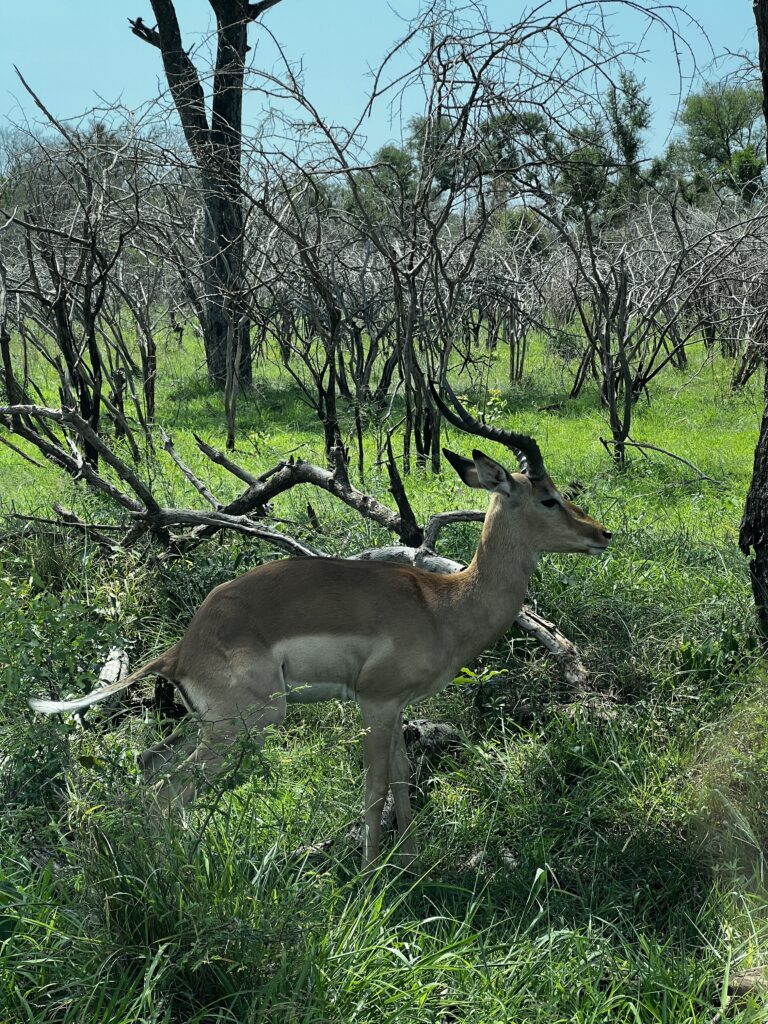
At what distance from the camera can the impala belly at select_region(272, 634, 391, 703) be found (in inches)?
138

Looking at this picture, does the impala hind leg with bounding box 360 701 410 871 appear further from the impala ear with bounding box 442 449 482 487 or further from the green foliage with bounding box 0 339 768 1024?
the impala ear with bounding box 442 449 482 487

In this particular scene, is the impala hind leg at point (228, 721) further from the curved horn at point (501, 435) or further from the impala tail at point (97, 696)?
the curved horn at point (501, 435)

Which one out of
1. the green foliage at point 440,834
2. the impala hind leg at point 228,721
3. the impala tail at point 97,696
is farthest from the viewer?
the impala hind leg at point 228,721

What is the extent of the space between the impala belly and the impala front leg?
0.13m

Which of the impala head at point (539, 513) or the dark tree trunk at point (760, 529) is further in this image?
the dark tree trunk at point (760, 529)

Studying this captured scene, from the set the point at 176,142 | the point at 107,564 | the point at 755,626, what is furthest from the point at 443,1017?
the point at 176,142

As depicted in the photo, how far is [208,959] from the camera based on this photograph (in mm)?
2316

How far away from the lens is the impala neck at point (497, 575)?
381 centimetres

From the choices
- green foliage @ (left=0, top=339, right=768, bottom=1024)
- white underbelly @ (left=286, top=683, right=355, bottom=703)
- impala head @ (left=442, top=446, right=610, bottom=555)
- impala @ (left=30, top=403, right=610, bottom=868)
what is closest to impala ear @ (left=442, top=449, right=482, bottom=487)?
impala head @ (left=442, top=446, right=610, bottom=555)

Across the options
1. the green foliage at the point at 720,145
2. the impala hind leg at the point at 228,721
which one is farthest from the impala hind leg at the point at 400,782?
the green foliage at the point at 720,145

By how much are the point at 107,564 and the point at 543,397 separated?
31.4 feet

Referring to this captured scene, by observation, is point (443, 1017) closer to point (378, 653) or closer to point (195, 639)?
point (378, 653)

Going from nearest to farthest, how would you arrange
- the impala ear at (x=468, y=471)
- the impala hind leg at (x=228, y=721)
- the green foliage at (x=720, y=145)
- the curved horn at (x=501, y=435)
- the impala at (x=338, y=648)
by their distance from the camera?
the impala hind leg at (x=228, y=721) → the impala at (x=338, y=648) → the curved horn at (x=501, y=435) → the impala ear at (x=468, y=471) → the green foliage at (x=720, y=145)

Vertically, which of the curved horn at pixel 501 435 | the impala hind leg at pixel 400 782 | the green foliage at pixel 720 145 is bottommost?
the impala hind leg at pixel 400 782
